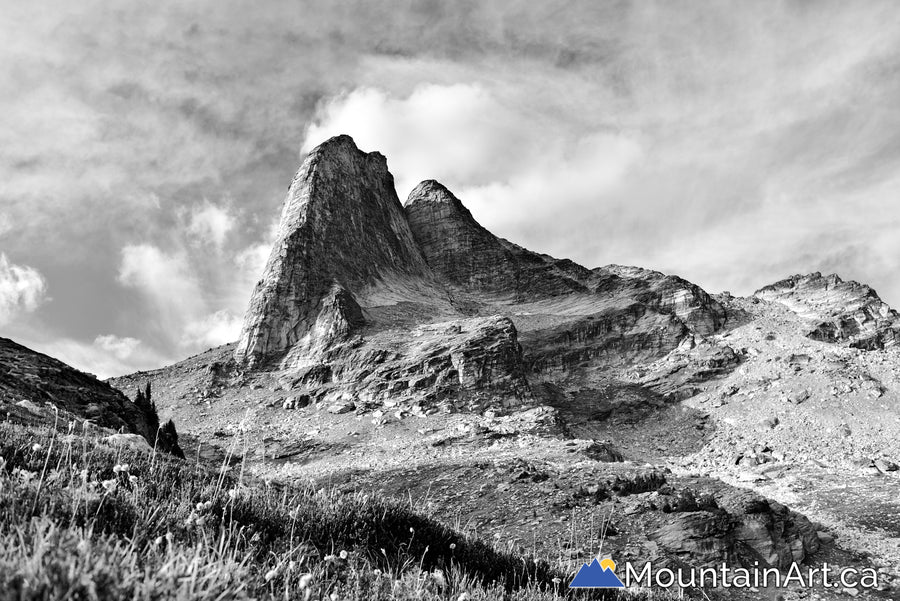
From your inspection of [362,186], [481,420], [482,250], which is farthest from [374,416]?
[482,250]

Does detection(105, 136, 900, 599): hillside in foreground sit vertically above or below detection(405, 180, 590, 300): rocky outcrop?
below

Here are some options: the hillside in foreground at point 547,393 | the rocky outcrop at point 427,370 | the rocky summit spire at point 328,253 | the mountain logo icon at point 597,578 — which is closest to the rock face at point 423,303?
the rocky outcrop at point 427,370

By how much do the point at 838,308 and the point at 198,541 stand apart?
469ft

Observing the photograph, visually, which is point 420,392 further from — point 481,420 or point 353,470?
point 353,470

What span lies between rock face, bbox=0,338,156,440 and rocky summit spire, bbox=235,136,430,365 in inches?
1887

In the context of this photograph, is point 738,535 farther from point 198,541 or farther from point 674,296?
point 674,296

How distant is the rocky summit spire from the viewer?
86375 mm

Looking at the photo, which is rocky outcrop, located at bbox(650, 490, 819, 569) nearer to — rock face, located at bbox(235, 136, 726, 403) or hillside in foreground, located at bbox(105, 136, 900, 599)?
hillside in foreground, located at bbox(105, 136, 900, 599)

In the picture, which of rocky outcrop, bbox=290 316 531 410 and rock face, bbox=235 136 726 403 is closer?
rocky outcrop, bbox=290 316 531 410

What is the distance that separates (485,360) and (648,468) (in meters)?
42.5

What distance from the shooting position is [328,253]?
337 feet

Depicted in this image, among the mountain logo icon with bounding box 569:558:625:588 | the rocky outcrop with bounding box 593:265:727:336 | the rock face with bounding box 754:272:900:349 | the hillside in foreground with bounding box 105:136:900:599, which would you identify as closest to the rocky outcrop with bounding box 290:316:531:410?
the hillside in foreground with bounding box 105:136:900:599

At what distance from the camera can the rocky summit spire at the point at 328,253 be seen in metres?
86.4

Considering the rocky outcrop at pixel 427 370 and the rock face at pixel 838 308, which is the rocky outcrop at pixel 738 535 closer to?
the rocky outcrop at pixel 427 370
